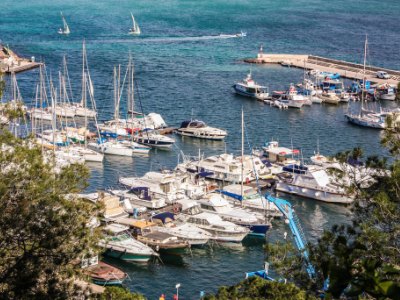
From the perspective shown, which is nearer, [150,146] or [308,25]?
[150,146]

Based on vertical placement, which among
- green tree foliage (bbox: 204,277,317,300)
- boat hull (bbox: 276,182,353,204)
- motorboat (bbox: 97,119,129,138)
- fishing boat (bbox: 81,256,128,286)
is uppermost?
green tree foliage (bbox: 204,277,317,300)

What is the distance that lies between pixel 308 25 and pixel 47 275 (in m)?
105

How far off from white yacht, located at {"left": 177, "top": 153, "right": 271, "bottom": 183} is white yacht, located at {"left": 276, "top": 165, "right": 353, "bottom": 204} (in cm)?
184

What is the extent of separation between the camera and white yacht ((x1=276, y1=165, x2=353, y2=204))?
38.5 metres

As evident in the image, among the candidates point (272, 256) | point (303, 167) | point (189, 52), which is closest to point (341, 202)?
point (303, 167)

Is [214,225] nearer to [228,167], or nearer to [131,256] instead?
[131,256]

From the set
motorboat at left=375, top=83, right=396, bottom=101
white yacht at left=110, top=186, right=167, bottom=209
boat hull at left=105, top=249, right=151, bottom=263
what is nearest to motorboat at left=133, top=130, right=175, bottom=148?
white yacht at left=110, top=186, right=167, bottom=209

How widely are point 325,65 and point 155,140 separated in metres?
37.8

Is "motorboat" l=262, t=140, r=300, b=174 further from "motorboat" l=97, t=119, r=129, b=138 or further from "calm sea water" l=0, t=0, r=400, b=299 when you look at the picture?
"motorboat" l=97, t=119, r=129, b=138

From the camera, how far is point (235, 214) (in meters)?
34.1

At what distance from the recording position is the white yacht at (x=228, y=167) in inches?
1617

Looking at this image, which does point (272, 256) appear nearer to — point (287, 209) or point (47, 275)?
point (47, 275)

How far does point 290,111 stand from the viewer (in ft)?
200

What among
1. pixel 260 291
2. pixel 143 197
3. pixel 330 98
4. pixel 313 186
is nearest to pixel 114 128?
pixel 143 197
